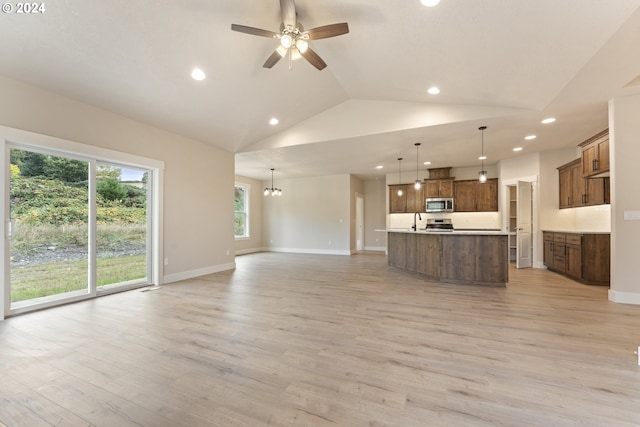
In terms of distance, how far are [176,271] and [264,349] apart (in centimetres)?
358

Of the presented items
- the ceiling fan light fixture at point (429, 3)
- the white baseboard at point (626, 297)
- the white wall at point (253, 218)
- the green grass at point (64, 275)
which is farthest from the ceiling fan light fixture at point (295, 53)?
the white wall at point (253, 218)

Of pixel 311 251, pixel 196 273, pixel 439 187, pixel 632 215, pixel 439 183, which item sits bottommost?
pixel 311 251

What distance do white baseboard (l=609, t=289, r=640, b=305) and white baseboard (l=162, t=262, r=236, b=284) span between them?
6.85 metres

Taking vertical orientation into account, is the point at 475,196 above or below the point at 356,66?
below

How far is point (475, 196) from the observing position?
7836mm

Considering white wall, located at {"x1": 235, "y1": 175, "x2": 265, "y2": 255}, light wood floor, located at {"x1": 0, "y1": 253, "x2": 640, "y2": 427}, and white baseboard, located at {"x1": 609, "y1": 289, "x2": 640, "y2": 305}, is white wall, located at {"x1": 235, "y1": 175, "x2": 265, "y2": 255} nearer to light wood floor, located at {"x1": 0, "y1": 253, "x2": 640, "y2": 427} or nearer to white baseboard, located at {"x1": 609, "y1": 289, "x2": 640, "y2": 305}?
light wood floor, located at {"x1": 0, "y1": 253, "x2": 640, "y2": 427}

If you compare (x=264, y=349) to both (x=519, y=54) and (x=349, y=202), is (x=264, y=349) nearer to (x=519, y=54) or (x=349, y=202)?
(x=519, y=54)

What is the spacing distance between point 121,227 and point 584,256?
325 inches

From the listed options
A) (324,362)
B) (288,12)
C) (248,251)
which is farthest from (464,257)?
Answer: (248,251)

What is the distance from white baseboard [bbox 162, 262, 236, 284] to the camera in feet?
16.2

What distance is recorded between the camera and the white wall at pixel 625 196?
11.8 feet

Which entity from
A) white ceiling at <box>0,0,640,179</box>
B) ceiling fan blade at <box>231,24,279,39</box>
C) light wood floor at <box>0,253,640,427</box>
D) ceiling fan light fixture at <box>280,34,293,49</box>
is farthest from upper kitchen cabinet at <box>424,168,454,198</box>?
ceiling fan blade at <box>231,24,279,39</box>

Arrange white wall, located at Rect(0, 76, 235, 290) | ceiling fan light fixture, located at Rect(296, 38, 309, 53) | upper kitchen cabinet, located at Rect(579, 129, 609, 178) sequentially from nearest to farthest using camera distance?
ceiling fan light fixture, located at Rect(296, 38, 309, 53), white wall, located at Rect(0, 76, 235, 290), upper kitchen cabinet, located at Rect(579, 129, 609, 178)

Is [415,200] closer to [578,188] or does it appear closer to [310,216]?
[310,216]
